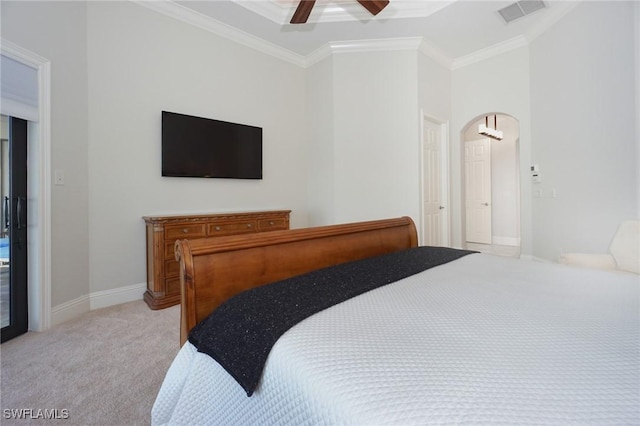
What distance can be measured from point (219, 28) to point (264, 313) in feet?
11.9

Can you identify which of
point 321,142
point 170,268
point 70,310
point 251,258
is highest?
point 321,142

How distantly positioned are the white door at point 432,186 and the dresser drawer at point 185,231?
2.71 m

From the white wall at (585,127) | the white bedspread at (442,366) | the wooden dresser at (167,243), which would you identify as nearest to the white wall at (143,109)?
the wooden dresser at (167,243)

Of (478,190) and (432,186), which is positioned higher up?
(478,190)

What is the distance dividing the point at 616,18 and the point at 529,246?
2498 millimetres

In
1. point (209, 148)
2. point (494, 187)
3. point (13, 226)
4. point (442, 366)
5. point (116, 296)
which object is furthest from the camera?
point (494, 187)

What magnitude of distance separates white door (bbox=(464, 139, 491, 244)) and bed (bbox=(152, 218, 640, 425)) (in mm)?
5232

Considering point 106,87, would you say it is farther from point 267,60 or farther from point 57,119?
point 267,60

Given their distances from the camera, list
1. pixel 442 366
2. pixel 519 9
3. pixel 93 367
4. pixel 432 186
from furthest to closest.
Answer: pixel 432 186 < pixel 519 9 < pixel 93 367 < pixel 442 366

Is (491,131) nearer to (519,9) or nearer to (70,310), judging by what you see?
(519,9)

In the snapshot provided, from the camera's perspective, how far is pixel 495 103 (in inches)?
162

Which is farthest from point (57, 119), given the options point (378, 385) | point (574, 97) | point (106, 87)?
point (574, 97)

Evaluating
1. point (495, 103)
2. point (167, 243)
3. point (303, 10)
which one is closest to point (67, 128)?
point (167, 243)

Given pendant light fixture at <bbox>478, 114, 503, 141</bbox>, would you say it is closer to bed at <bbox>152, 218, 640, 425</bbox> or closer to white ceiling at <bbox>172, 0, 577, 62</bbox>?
white ceiling at <bbox>172, 0, 577, 62</bbox>
